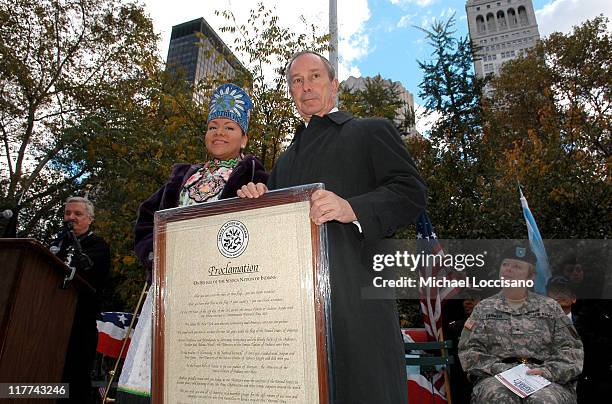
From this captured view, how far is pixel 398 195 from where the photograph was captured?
1574 mm

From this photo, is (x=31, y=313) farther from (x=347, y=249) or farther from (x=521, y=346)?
(x=521, y=346)

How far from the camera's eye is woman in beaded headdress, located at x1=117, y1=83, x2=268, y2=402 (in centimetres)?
202

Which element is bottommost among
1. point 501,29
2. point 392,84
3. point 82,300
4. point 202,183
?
point 82,300

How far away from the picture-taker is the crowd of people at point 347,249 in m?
1.41

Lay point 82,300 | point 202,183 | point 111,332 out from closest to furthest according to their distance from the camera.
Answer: point 202,183
point 82,300
point 111,332

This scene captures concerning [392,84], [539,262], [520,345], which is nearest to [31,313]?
[520,345]

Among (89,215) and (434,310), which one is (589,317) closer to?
(434,310)

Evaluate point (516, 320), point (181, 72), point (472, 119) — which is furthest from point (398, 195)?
point (472, 119)

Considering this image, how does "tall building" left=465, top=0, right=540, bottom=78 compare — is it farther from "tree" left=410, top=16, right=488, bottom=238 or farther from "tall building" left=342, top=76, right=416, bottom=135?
"tree" left=410, top=16, right=488, bottom=238

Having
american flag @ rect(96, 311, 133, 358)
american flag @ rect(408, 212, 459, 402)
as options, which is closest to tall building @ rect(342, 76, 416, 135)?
american flag @ rect(408, 212, 459, 402)

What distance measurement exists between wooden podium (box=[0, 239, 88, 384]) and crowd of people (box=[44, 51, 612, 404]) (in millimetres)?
363

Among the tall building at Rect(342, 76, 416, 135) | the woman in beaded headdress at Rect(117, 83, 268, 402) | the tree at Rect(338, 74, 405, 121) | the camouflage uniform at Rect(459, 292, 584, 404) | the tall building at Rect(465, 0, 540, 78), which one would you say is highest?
the tall building at Rect(465, 0, 540, 78)

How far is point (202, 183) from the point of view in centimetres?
258

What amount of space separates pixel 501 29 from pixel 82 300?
109086 mm
